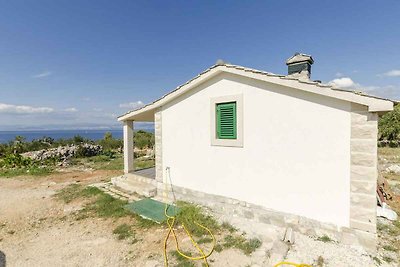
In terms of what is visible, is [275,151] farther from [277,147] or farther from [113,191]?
[113,191]

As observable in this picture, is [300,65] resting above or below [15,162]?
above

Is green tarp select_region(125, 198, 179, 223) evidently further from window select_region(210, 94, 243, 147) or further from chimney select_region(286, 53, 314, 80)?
chimney select_region(286, 53, 314, 80)

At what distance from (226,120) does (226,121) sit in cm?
3

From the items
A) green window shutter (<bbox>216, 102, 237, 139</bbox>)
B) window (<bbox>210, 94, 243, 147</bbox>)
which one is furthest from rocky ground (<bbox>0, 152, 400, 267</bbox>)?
green window shutter (<bbox>216, 102, 237, 139</bbox>)

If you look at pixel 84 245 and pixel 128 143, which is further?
pixel 128 143

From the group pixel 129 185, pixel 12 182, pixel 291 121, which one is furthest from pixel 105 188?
pixel 291 121

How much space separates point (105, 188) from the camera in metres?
9.98

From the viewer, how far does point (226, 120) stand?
6.76 metres

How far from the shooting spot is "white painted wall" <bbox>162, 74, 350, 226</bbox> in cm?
498

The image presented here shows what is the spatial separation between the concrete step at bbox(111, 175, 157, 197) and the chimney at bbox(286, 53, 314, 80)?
6.89m

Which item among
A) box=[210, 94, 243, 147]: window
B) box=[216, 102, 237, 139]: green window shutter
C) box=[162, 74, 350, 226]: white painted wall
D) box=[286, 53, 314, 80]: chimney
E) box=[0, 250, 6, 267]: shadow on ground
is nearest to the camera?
box=[0, 250, 6, 267]: shadow on ground

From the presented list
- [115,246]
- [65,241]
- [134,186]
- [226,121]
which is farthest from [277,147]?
[134,186]

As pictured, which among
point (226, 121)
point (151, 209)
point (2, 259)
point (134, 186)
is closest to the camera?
point (2, 259)

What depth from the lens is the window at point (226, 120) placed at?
253 inches
